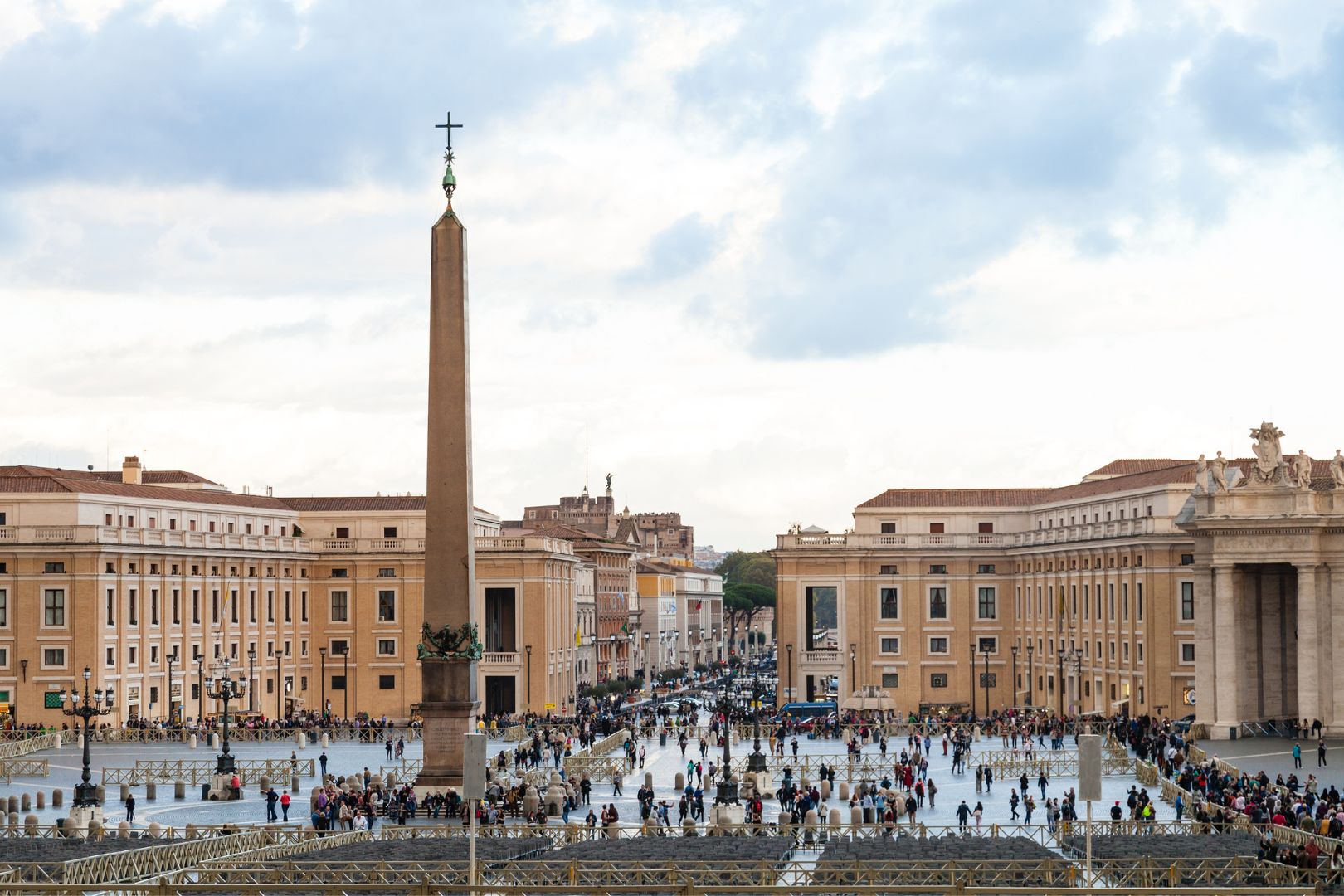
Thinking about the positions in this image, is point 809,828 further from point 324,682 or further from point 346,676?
point 324,682

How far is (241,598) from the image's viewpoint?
95.8 metres

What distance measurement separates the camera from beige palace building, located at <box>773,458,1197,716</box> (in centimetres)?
9762

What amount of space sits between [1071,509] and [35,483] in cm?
5274

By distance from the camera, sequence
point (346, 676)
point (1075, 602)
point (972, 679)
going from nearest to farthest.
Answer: point (1075, 602) → point (346, 676) → point (972, 679)

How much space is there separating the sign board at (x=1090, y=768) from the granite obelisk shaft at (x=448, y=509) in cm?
2086

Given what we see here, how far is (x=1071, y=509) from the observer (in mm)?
103500

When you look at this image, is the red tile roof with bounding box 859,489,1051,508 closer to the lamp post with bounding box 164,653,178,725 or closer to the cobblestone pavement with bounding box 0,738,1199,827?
the cobblestone pavement with bounding box 0,738,1199,827

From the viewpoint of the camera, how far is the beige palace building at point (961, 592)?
320 feet

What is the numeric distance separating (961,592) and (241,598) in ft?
129

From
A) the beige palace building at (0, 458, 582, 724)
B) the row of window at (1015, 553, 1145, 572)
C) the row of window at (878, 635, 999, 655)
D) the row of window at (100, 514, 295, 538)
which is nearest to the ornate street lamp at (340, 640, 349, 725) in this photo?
the beige palace building at (0, 458, 582, 724)

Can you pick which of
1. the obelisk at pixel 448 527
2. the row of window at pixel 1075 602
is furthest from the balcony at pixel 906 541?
the obelisk at pixel 448 527

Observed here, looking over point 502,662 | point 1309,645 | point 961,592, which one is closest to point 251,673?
point 502,662

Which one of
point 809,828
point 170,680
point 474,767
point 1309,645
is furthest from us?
point 170,680

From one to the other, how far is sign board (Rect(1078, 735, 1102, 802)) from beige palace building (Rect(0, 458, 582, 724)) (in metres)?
59.7
